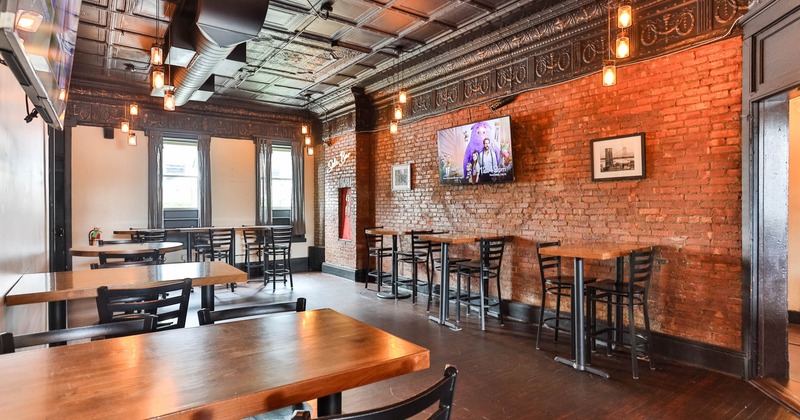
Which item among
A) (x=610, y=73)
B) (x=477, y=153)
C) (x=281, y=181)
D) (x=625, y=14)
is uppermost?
(x=625, y=14)

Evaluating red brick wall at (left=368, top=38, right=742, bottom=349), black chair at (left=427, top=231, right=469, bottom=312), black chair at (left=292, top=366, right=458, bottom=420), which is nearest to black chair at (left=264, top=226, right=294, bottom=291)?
black chair at (left=427, top=231, right=469, bottom=312)

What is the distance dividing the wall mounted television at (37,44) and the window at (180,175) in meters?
6.47

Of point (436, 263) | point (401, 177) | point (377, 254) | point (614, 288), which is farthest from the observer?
point (401, 177)

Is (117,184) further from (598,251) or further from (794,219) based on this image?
(794,219)

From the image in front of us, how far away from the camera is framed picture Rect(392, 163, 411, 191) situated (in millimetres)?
7406

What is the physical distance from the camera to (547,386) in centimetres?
334

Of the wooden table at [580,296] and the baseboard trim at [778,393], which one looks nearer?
the baseboard trim at [778,393]

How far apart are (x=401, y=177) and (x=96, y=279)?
5.32 meters

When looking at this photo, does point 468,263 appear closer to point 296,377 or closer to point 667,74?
point 667,74

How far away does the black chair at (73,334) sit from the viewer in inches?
57.8

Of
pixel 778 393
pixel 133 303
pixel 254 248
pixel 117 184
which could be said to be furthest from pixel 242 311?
pixel 117 184

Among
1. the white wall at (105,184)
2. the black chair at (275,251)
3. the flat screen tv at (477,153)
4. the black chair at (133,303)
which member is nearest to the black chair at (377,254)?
the black chair at (275,251)

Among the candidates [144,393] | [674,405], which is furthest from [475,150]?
[144,393]

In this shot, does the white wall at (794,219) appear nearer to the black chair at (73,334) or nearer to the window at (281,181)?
the black chair at (73,334)
